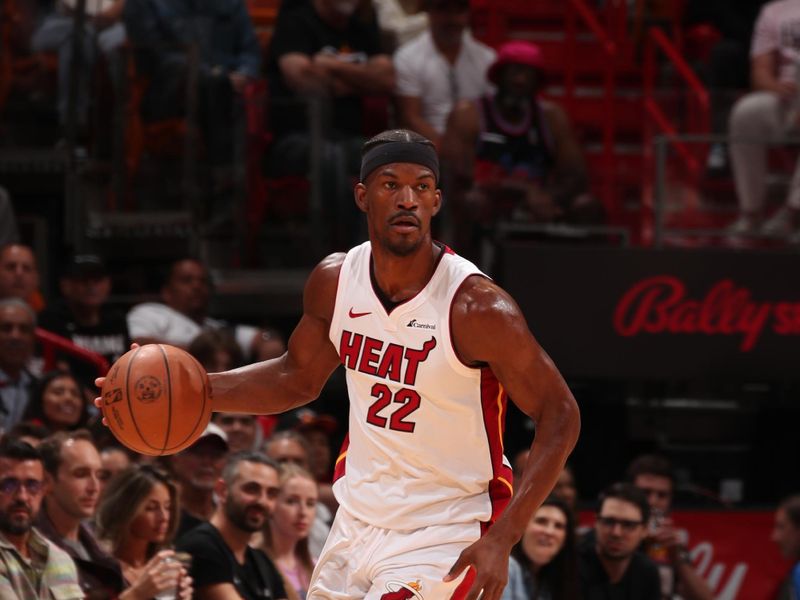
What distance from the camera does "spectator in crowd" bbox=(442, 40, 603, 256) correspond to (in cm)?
1007

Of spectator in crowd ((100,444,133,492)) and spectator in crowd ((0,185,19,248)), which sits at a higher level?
spectator in crowd ((0,185,19,248))

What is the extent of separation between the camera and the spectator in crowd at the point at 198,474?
26.2ft

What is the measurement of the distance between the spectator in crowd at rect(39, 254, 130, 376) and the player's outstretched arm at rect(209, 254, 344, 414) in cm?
437

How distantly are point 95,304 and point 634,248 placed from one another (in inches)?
140

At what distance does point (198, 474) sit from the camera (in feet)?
26.3

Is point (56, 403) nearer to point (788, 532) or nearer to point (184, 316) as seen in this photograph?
point (184, 316)

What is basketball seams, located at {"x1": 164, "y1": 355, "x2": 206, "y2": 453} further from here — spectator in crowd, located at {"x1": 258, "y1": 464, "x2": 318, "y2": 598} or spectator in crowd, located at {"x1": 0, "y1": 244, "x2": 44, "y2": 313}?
spectator in crowd, located at {"x1": 0, "y1": 244, "x2": 44, "y2": 313}

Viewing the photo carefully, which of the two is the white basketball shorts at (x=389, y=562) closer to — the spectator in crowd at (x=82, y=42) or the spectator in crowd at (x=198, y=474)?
the spectator in crowd at (x=198, y=474)

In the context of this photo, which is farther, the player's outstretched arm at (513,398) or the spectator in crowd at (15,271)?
the spectator in crowd at (15,271)

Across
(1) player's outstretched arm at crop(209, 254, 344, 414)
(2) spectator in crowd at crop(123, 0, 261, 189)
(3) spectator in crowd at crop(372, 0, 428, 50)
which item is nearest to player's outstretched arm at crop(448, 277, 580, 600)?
(1) player's outstretched arm at crop(209, 254, 344, 414)

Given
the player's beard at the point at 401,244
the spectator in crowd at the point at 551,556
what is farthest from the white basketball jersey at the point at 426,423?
the spectator in crowd at the point at 551,556

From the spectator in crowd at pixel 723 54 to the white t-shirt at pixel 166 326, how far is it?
11.0 ft

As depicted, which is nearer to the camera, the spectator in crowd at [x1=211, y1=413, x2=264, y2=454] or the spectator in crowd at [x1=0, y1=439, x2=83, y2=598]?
the spectator in crowd at [x1=0, y1=439, x2=83, y2=598]

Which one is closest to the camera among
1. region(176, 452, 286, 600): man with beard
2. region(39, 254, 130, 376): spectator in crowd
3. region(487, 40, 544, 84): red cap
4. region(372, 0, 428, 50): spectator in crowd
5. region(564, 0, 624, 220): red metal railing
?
region(176, 452, 286, 600): man with beard
